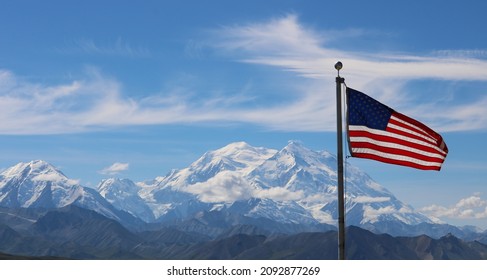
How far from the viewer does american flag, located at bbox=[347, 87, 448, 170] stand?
3266 centimetres

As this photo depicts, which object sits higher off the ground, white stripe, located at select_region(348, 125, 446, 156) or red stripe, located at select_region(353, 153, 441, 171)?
white stripe, located at select_region(348, 125, 446, 156)

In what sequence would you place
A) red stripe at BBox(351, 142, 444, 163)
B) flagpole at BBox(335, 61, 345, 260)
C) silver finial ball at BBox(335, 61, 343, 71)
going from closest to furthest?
flagpole at BBox(335, 61, 345, 260), silver finial ball at BBox(335, 61, 343, 71), red stripe at BBox(351, 142, 444, 163)

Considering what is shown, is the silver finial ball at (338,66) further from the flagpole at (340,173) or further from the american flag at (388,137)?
the american flag at (388,137)

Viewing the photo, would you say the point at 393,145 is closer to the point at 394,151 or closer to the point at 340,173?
the point at 394,151

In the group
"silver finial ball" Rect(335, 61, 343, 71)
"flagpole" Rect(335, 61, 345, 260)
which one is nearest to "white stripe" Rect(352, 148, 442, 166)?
"flagpole" Rect(335, 61, 345, 260)

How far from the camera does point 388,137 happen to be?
33844 millimetres

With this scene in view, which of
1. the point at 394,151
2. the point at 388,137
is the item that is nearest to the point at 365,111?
the point at 388,137

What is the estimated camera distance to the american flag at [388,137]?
3266 centimetres

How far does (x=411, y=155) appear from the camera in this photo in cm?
3488

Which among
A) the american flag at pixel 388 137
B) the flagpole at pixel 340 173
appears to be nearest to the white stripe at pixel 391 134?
the american flag at pixel 388 137

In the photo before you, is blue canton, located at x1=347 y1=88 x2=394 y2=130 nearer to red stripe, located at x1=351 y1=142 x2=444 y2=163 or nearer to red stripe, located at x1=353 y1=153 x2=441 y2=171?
red stripe, located at x1=351 y1=142 x2=444 y2=163
